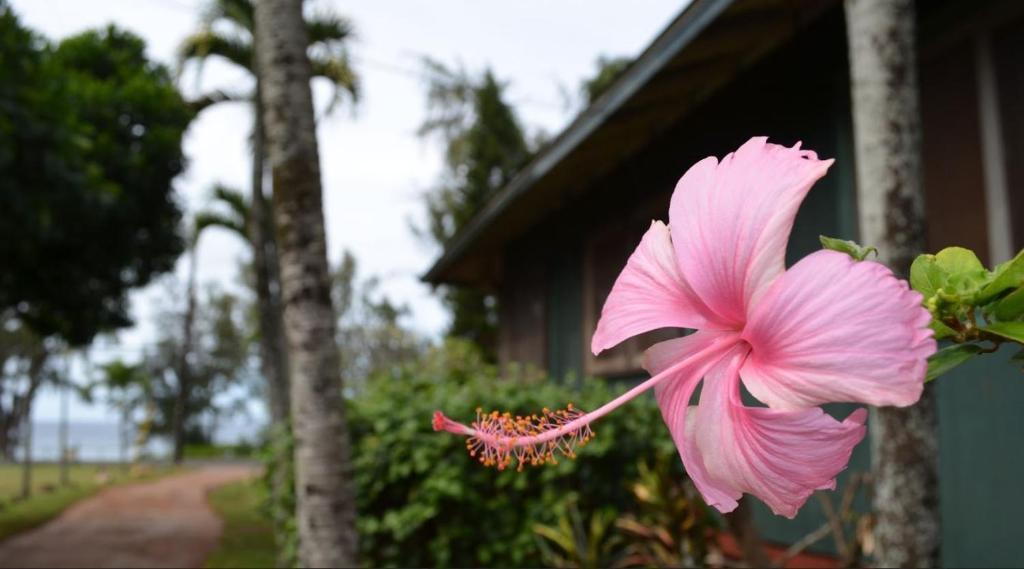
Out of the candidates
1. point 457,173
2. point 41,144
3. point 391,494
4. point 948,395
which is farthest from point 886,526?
point 457,173

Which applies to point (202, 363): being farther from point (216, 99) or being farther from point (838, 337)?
point (838, 337)

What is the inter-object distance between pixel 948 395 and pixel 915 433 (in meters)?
1.83

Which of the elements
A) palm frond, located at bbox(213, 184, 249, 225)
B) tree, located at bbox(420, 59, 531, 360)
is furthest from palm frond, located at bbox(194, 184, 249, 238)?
tree, located at bbox(420, 59, 531, 360)

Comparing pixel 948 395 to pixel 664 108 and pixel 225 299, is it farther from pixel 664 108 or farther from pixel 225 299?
pixel 225 299

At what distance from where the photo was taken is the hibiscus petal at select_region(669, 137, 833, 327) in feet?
1.26

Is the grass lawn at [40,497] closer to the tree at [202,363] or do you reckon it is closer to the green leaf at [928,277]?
the green leaf at [928,277]

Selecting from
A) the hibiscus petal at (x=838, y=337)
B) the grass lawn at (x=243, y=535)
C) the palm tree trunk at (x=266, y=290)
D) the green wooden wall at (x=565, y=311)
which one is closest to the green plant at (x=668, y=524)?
the grass lawn at (x=243, y=535)

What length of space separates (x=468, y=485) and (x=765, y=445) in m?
4.62

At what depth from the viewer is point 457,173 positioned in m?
21.7

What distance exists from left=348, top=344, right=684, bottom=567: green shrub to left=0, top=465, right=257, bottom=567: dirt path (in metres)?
2.51

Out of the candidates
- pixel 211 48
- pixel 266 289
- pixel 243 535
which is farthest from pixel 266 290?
pixel 243 535

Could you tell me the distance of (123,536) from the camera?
913cm

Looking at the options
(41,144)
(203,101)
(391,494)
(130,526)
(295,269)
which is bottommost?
(130,526)

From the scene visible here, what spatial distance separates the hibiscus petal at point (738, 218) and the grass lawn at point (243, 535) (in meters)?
6.27
